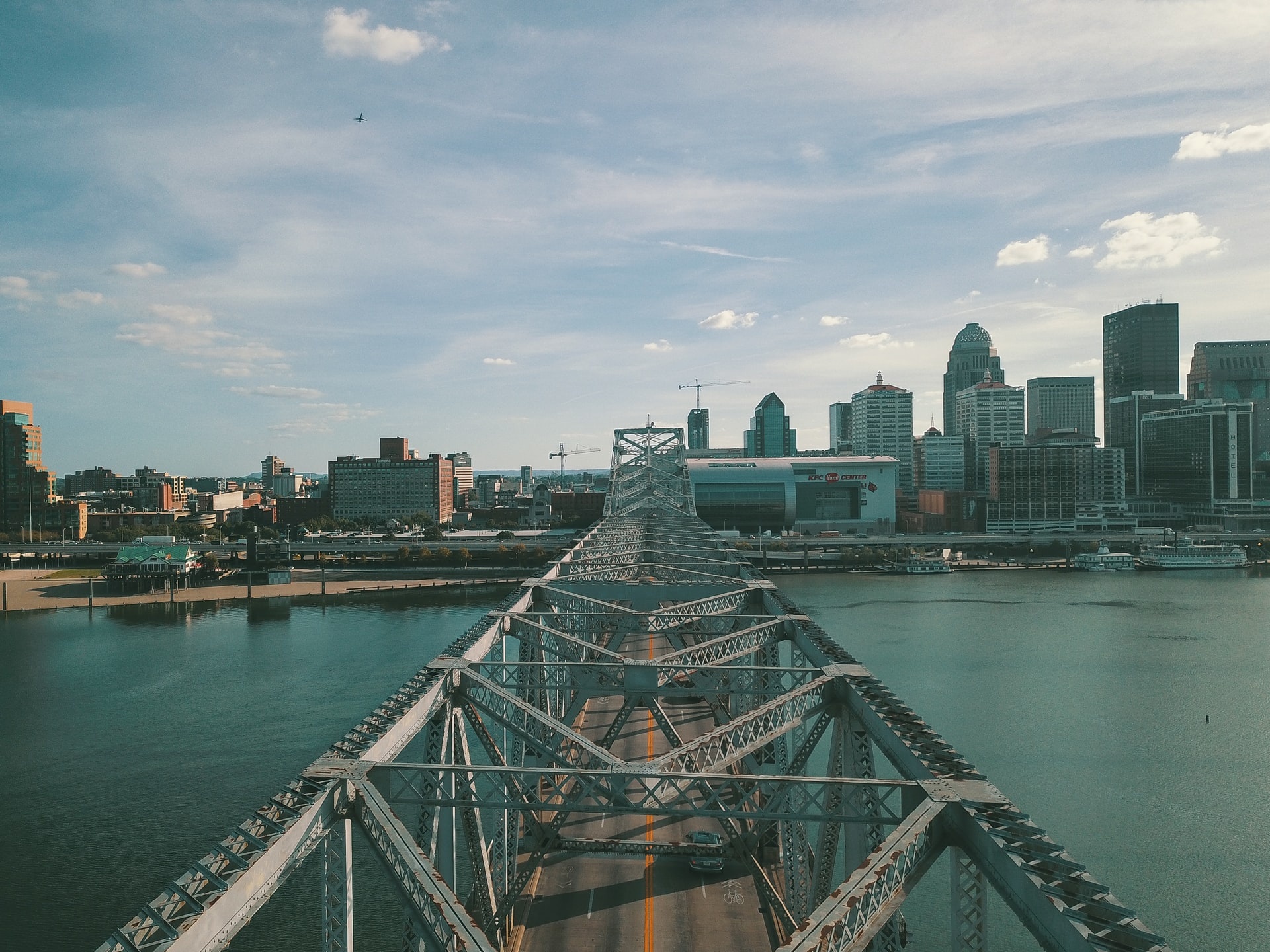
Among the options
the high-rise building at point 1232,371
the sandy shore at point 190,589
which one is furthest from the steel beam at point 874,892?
the high-rise building at point 1232,371

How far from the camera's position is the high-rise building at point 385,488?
85125mm

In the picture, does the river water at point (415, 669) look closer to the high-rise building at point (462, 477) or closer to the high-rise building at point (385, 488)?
the high-rise building at point (385, 488)

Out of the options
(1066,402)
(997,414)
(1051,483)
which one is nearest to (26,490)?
(1051,483)

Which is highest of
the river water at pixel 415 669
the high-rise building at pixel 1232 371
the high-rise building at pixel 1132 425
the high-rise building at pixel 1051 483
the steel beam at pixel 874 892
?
the high-rise building at pixel 1232 371

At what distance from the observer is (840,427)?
485ft

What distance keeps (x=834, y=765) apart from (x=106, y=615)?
39.8 meters

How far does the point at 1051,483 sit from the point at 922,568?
2485 centimetres

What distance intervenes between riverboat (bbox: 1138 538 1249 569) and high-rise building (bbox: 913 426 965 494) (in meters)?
38.1

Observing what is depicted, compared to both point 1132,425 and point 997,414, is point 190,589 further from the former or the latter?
point 1132,425

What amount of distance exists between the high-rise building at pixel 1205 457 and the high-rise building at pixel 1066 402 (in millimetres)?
45299

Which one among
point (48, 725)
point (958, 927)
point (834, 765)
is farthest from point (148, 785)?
point (958, 927)

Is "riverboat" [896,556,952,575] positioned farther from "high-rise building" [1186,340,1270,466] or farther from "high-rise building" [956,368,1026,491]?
"high-rise building" [1186,340,1270,466]

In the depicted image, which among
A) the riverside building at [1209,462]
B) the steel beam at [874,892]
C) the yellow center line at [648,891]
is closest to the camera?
the steel beam at [874,892]

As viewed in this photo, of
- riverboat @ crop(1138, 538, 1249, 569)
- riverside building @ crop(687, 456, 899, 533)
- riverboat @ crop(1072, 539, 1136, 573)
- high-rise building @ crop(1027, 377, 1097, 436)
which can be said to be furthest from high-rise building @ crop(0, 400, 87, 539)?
high-rise building @ crop(1027, 377, 1097, 436)
